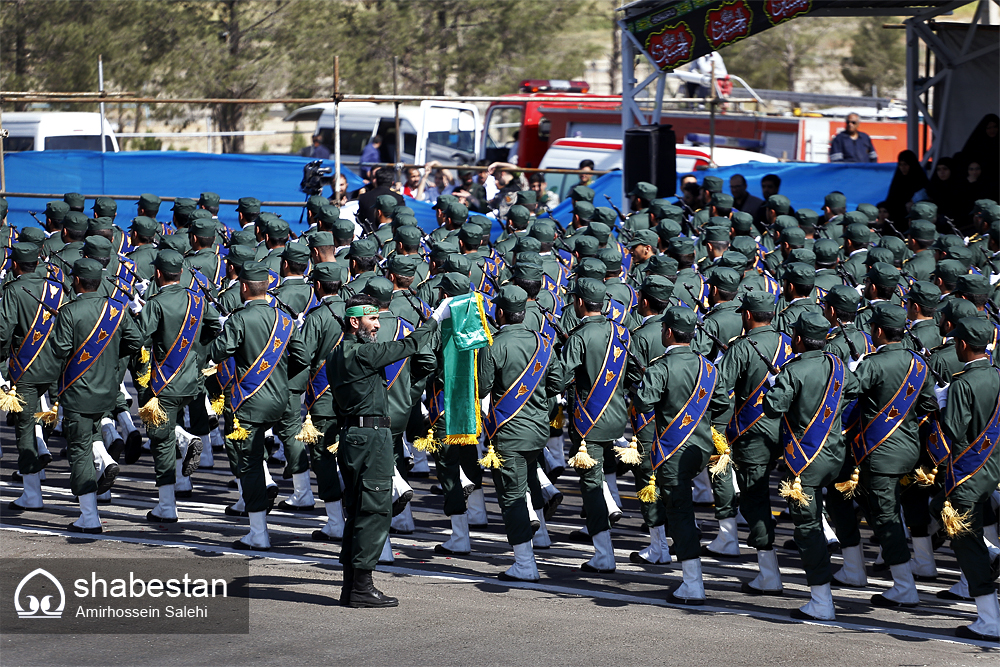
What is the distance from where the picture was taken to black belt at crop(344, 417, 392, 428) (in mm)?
8664

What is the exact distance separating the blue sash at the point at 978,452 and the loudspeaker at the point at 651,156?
9.63m

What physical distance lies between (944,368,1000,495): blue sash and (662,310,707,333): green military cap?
1.94m

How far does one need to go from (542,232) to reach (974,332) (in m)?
6.20

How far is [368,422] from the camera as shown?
28.4ft

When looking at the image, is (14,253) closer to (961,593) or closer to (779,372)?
(779,372)

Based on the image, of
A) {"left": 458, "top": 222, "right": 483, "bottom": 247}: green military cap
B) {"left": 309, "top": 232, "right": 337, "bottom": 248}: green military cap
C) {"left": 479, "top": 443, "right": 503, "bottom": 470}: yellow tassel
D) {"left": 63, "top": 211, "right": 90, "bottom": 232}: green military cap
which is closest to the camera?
{"left": 479, "top": 443, "right": 503, "bottom": 470}: yellow tassel

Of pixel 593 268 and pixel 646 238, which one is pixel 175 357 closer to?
pixel 593 268

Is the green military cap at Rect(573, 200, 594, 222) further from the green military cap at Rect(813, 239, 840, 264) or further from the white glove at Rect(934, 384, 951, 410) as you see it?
the white glove at Rect(934, 384, 951, 410)

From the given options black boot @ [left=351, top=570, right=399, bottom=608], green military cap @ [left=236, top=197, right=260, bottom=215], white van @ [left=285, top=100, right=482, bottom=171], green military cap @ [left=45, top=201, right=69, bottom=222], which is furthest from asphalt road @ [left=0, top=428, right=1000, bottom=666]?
white van @ [left=285, top=100, right=482, bottom=171]

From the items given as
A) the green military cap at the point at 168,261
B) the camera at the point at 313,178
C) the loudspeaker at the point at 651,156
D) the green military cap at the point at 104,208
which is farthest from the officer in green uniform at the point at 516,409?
the camera at the point at 313,178

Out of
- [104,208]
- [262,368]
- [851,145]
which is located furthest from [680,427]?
[851,145]

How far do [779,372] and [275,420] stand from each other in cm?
395

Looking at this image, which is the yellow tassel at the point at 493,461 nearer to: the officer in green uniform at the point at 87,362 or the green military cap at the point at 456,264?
the green military cap at the point at 456,264

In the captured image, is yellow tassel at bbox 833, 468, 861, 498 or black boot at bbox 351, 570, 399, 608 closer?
black boot at bbox 351, 570, 399, 608
